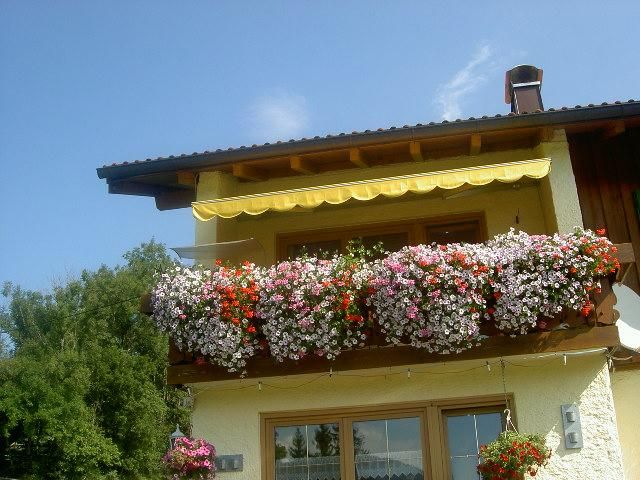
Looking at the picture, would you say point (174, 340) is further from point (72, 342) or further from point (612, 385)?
point (72, 342)

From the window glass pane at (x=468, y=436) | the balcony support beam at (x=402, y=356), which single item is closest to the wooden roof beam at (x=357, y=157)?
the balcony support beam at (x=402, y=356)

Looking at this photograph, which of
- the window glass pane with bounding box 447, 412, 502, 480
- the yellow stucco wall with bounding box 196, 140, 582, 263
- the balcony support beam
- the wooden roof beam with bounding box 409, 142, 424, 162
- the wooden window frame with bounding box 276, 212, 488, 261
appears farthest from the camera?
the wooden window frame with bounding box 276, 212, 488, 261

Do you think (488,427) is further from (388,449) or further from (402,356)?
(402,356)

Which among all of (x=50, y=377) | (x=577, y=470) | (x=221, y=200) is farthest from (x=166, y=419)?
(x=577, y=470)

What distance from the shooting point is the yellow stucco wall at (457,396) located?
9500 mm

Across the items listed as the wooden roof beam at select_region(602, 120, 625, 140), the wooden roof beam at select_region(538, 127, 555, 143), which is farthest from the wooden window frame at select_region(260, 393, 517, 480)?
the wooden roof beam at select_region(602, 120, 625, 140)

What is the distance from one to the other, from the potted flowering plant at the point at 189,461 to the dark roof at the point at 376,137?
390 cm

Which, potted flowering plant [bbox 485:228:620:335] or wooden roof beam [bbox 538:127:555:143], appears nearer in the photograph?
potted flowering plant [bbox 485:228:620:335]

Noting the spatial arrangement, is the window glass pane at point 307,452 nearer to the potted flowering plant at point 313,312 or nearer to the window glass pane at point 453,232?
the potted flowering plant at point 313,312

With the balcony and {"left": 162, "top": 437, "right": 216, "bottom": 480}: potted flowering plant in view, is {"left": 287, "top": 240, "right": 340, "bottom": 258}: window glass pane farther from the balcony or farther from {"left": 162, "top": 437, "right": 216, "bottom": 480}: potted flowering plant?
{"left": 162, "top": 437, "right": 216, "bottom": 480}: potted flowering plant

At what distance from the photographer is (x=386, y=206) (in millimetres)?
12578

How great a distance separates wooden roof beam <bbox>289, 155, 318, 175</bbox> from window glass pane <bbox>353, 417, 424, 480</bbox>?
3.79 m

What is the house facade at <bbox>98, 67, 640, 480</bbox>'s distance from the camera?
9789 millimetres

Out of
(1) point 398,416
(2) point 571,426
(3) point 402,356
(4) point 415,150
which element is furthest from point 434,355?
(4) point 415,150
